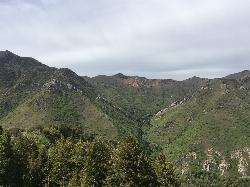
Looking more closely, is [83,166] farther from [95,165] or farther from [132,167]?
[132,167]

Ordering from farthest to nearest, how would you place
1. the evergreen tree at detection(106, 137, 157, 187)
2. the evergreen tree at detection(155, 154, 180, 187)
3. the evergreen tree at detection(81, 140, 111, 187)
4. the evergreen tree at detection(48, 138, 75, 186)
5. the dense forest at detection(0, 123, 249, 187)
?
the evergreen tree at detection(48, 138, 75, 186) → the evergreen tree at detection(81, 140, 111, 187) → the evergreen tree at detection(155, 154, 180, 187) → the dense forest at detection(0, 123, 249, 187) → the evergreen tree at detection(106, 137, 157, 187)

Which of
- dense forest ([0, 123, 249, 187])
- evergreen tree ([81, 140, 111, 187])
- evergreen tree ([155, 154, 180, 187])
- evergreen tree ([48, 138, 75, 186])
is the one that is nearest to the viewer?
dense forest ([0, 123, 249, 187])

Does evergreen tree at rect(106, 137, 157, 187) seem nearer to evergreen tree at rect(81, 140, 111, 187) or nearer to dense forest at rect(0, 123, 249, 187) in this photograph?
dense forest at rect(0, 123, 249, 187)

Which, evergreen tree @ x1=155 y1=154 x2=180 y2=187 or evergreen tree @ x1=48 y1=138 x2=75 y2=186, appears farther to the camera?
evergreen tree @ x1=48 y1=138 x2=75 y2=186

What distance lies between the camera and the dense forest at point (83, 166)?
86.6m

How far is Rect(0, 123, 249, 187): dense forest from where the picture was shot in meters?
86.6

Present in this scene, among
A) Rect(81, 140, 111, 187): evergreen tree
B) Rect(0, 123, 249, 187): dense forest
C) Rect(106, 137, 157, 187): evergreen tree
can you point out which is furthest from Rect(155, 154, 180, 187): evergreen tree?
Rect(81, 140, 111, 187): evergreen tree

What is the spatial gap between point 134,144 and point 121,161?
3.98m

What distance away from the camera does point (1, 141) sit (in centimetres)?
10506

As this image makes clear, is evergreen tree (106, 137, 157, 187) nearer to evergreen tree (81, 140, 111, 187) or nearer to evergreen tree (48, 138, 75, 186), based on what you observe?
evergreen tree (81, 140, 111, 187)

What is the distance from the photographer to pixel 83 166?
4011 inches

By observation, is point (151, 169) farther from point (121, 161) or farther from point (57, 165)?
point (57, 165)

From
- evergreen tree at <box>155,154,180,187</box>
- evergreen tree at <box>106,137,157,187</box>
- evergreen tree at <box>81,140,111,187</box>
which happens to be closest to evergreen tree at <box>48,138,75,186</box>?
evergreen tree at <box>81,140,111,187</box>

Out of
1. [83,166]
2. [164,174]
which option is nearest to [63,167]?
[83,166]
